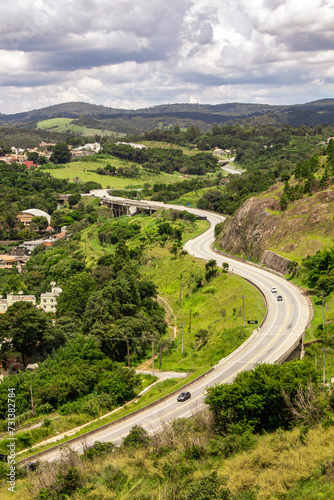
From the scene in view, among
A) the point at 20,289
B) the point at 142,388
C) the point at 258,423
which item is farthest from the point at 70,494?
the point at 20,289

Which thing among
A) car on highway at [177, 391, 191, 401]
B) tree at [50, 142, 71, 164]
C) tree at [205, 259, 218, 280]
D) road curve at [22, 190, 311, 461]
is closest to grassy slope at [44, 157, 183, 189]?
tree at [50, 142, 71, 164]

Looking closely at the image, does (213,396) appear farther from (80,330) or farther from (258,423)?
(80,330)

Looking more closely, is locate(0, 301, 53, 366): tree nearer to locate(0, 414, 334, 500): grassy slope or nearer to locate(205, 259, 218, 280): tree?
locate(205, 259, 218, 280): tree

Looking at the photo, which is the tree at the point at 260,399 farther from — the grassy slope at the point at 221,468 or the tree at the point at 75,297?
the tree at the point at 75,297

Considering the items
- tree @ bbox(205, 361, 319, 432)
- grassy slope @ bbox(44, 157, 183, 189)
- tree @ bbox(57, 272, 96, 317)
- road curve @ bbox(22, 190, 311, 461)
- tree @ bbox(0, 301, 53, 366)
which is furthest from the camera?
grassy slope @ bbox(44, 157, 183, 189)

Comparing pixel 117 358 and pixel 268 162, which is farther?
pixel 268 162
